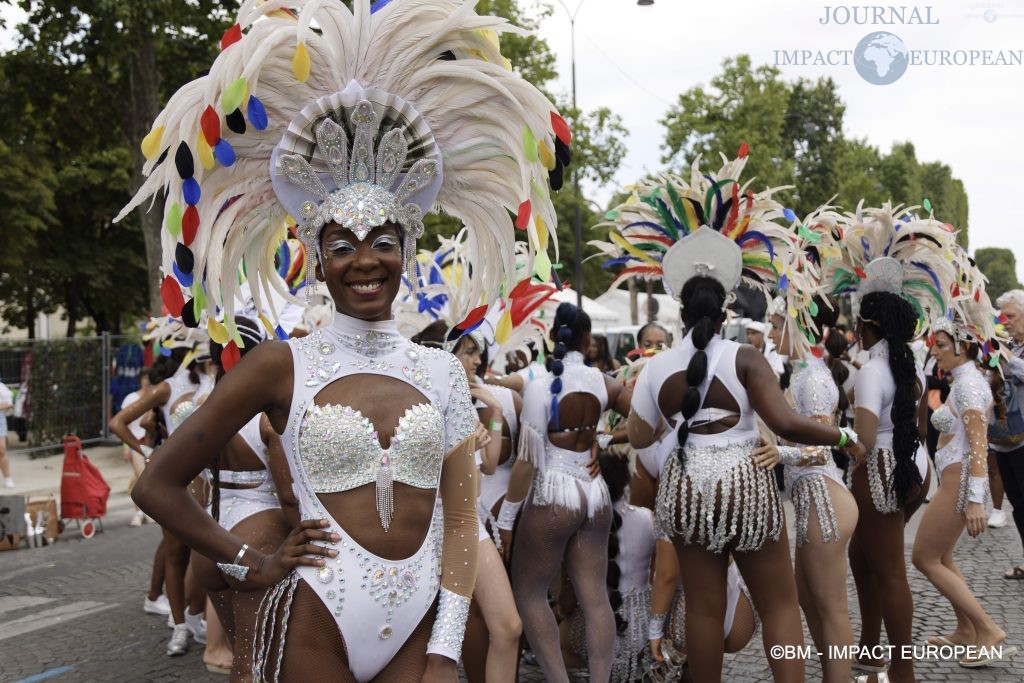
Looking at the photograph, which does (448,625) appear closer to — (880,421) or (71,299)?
(880,421)

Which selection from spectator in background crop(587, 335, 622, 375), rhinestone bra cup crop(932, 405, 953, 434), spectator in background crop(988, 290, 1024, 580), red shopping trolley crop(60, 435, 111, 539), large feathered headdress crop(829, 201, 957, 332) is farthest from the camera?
red shopping trolley crop(60, 435, 111, 539)

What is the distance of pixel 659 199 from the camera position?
5020 millimetres

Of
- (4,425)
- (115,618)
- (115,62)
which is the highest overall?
(115,62)

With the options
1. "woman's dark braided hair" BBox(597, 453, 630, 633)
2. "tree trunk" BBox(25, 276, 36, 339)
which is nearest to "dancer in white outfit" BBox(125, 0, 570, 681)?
"woman's dark braided hair" BBox(597, 453, 630, 633)

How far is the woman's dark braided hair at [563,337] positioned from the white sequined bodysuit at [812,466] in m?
1.13

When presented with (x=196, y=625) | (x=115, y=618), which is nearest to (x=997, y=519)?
(x=196, y=625)

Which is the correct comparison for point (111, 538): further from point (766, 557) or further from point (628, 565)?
point (766, 557)

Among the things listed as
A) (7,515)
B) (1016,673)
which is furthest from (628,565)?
(7,515)

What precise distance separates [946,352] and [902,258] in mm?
696

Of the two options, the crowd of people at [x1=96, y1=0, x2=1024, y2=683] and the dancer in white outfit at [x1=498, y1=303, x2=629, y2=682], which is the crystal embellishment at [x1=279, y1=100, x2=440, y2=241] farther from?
the dancer in white outfit at [x1=498, y1=303, x2=629, y2=682]

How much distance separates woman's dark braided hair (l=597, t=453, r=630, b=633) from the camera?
522 cm

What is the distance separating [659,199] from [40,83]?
43.6 ft

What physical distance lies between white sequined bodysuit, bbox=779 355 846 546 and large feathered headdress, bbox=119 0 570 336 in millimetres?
2335

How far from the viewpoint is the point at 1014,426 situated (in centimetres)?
651
